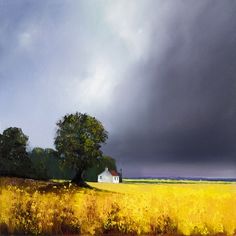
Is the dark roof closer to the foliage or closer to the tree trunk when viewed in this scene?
the tree trunk

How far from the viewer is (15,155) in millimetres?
14438

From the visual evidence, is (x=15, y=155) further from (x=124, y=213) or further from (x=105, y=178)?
(x=124, y=213)

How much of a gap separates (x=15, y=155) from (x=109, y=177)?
237cm

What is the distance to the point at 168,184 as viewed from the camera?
13312mm

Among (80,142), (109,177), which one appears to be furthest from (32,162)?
(80,142)

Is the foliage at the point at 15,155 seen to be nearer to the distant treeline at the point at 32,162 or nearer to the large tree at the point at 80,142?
the distant treeline at the point at 32,162

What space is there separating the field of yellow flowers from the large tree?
1827mm

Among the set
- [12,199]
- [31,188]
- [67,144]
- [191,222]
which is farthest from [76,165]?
[191,222]

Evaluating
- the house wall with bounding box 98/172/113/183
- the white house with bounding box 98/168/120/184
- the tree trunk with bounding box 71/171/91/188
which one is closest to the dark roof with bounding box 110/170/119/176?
the white house with bounding box 98/168/120/184

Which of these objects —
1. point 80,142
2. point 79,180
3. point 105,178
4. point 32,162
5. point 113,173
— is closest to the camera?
point 113,173

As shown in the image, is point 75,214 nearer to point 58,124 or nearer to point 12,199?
point 12,199

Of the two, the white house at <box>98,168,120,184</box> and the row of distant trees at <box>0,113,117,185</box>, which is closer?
the white house at <box>98,168,120,184</box>

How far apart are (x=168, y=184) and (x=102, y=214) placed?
6.36ft

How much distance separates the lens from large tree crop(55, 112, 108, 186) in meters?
14.7
